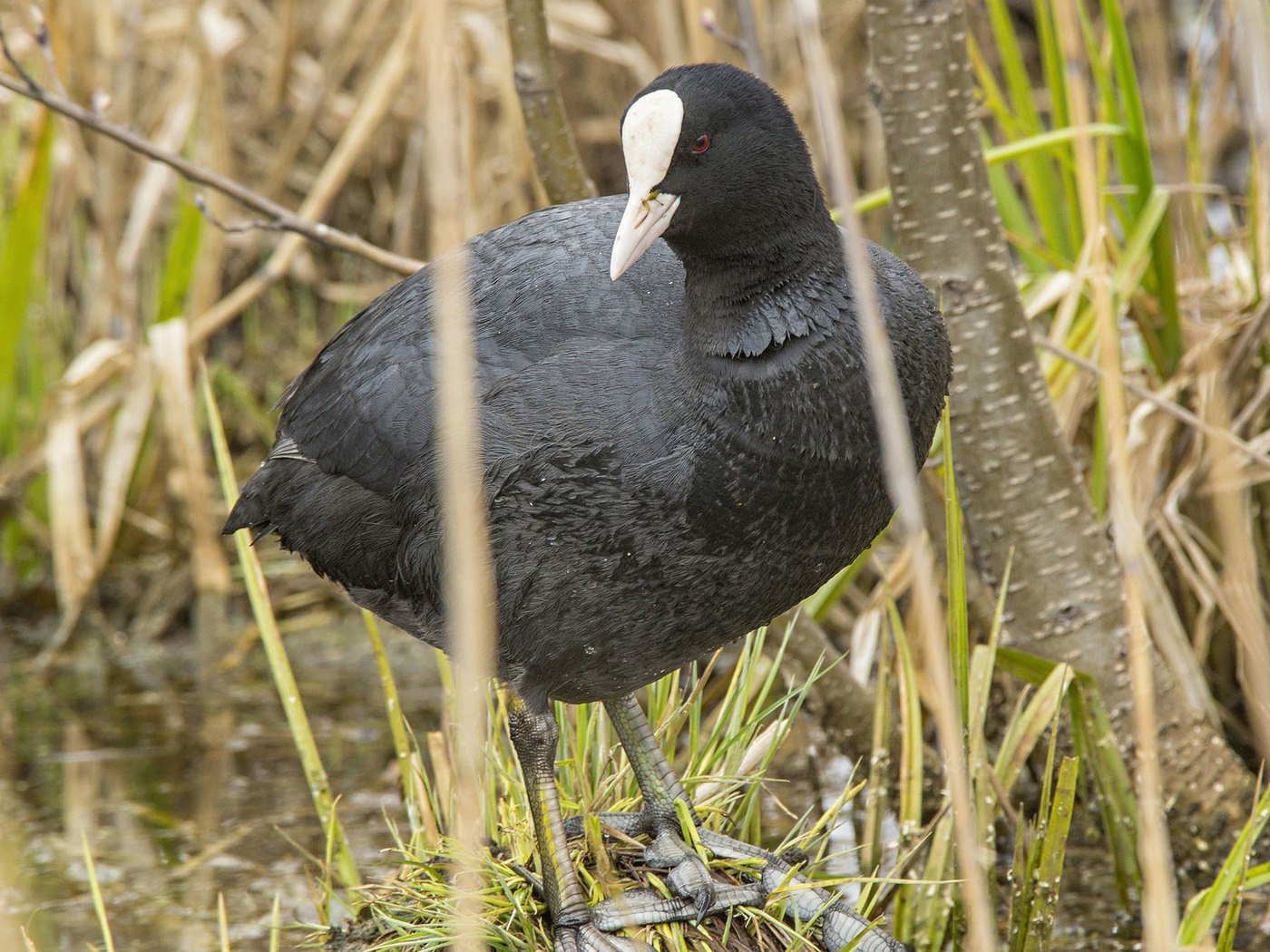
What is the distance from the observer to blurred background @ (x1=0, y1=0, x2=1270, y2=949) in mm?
3082

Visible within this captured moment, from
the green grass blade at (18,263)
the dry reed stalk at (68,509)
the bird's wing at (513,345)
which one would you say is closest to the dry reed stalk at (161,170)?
the green grass blade at (18,263)

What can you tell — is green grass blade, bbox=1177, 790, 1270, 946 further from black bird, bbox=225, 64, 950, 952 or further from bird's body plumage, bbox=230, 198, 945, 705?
bird's body plumage, bbox=230, 198, 945, 705

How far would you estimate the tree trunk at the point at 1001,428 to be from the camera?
2578 mm

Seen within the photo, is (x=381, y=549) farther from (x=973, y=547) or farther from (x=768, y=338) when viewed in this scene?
(x=973, y=547)

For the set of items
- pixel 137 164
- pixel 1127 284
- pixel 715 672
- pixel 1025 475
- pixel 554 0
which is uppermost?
pixel 554 0

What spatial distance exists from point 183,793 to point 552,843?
160cm

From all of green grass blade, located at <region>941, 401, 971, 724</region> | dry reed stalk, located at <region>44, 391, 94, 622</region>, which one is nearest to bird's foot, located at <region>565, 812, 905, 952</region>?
green grass blade, located at <region>941, 401, 971, 724</region>

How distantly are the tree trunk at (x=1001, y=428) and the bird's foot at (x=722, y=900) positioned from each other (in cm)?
80

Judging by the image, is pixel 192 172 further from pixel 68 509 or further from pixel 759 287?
pixel 68 509

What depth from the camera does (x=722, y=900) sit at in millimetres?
2197

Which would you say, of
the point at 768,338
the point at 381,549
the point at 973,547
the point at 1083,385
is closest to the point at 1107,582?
the point at 973,547

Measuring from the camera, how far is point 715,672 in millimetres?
3844

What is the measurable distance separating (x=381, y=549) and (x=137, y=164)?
119 inches

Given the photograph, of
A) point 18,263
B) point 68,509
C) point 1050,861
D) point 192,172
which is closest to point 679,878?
point 1050,861
